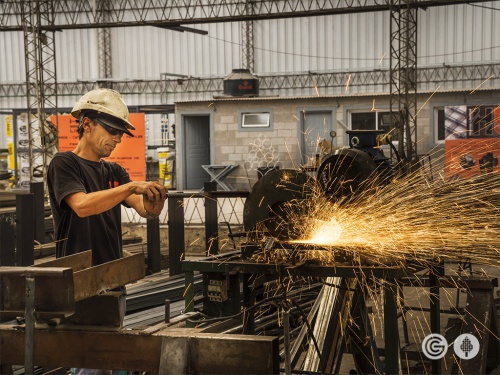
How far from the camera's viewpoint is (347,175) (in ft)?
16.5

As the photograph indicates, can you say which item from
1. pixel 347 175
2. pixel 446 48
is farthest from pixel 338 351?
pixel 446 48

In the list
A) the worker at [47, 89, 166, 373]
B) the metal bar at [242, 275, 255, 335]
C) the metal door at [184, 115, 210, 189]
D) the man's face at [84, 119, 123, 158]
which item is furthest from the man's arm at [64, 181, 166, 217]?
the metal door at [184, 115, 210, 189]

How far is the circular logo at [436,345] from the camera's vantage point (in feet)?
17.9

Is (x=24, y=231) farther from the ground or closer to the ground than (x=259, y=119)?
closer to the ground

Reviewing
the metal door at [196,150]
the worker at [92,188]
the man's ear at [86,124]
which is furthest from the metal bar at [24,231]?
the metal door at [196,150]

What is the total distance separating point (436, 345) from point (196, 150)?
57.8 ft

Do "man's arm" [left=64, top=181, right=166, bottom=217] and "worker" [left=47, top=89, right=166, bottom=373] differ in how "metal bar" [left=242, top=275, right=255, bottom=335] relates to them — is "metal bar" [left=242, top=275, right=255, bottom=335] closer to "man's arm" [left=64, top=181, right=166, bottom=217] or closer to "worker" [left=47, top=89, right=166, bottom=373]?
"worker" [left=47, top=89, right=166, bottom=373]

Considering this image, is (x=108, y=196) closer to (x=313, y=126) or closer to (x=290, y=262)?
(x=290, y=262)

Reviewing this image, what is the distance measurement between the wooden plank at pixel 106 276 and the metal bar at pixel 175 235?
20.2 feet

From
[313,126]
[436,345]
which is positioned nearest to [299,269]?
[436,345]

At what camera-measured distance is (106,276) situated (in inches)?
134

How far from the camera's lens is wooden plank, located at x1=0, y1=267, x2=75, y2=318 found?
2898 mm

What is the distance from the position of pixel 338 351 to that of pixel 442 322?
3486mm

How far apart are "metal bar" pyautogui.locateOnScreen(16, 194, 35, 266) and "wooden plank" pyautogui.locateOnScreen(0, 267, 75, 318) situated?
4.61 meters
